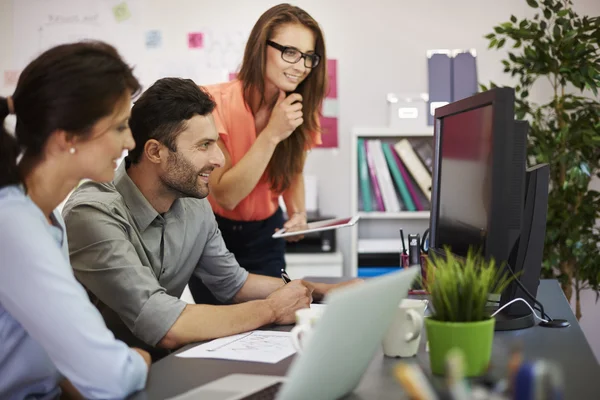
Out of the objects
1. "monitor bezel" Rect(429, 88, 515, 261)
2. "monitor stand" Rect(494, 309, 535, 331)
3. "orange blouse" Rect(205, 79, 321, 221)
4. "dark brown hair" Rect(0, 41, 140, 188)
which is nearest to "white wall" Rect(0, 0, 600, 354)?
"orange blouse" Rect(205, 79, 321, 221)

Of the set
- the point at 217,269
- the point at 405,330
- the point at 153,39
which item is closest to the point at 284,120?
the point at 217,269

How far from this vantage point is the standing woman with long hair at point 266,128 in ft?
7.32

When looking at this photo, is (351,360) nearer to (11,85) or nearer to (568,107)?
(568,107)

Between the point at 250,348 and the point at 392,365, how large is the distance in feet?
0.91

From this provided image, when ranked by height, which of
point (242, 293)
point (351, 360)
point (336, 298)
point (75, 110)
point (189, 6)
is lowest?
point (242, 293)

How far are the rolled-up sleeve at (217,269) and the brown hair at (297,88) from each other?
0.50 meters

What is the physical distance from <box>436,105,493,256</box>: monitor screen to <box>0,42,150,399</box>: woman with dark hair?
0.64m

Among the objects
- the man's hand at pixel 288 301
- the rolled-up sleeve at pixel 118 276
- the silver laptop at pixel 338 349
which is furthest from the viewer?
the man's hand at pixel 288 301

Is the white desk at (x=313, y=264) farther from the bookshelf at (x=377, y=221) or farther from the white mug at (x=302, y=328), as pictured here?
the white mug at (x=302, y=328)

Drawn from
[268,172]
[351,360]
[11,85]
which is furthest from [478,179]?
[11,85]

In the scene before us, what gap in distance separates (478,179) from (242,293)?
83cm

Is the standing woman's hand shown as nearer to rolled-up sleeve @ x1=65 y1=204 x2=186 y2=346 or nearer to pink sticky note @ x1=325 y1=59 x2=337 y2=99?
rolled-up sleeve @ x1=65 y1=204 x2=186 y2=346

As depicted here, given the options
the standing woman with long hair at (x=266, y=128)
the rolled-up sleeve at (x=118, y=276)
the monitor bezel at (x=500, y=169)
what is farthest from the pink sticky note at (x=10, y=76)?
the monitor bezel at (x=500, y=169)

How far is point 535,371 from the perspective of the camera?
59cm
